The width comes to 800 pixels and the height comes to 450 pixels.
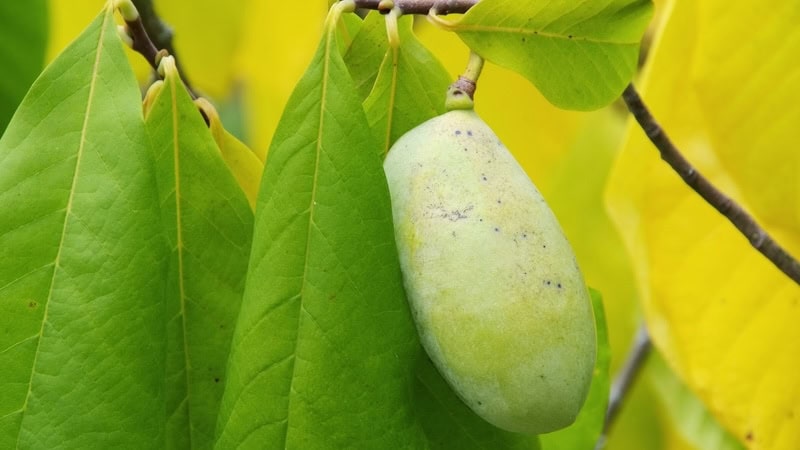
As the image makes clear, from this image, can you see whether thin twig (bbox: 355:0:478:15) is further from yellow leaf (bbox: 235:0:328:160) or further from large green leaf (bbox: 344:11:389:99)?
yellow leaf (bbox: 235:0:328:160)

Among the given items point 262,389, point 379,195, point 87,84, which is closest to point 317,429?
point 262,389

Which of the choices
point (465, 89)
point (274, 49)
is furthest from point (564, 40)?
point (274, 49)

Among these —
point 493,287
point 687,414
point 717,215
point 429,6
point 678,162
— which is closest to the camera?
point 493,287

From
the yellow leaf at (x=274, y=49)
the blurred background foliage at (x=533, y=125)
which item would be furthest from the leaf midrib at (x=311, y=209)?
the yellow leaf at (x=274, y=49)

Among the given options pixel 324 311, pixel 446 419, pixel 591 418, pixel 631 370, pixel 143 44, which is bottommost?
pixel 631 370

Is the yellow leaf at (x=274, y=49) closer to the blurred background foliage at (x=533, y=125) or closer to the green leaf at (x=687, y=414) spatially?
the blurred background foliage at (x=533, y=125)

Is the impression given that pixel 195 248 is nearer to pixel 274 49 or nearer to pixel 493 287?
pixel 493 287

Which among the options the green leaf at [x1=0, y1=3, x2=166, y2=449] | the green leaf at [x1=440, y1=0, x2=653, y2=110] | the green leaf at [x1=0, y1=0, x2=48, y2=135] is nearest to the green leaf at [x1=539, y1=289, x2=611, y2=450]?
the green leaf at [x1=440, y1=0, x2=653, y2=110]
